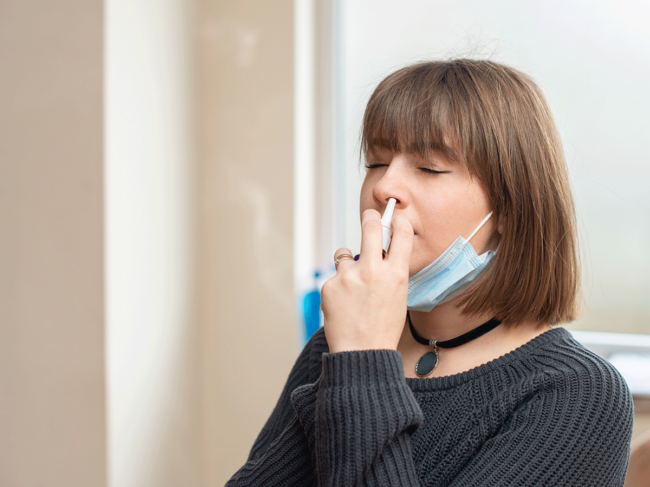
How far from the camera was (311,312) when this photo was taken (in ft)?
5.69

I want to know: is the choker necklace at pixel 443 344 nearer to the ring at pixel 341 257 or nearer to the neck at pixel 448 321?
the neck at pixel 448 321

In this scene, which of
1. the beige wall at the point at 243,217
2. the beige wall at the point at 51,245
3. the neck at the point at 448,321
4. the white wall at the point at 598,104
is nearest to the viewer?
the neck at the point at 448,321

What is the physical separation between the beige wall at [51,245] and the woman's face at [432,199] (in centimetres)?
83

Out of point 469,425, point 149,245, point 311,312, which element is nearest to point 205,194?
point 149,245

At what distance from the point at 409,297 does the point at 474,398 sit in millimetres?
181

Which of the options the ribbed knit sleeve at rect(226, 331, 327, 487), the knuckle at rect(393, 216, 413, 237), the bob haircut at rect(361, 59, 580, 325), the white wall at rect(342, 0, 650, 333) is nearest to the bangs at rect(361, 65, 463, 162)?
the bob haircut at rect(361, 59, 580, 325)

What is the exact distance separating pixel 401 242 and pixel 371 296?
0.10 meters

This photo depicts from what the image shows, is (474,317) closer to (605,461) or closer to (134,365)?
(605,461)

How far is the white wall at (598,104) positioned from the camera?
1504 millimetres

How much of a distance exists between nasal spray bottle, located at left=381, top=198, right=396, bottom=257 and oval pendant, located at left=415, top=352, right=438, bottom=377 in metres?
0.21

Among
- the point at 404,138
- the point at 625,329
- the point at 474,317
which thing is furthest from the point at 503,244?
the point at 625,329

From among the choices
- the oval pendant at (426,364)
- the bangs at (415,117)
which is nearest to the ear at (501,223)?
the bangs at (415,117)

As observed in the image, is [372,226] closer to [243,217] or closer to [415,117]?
[415,117]

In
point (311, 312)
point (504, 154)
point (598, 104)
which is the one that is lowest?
point (311, 312)
